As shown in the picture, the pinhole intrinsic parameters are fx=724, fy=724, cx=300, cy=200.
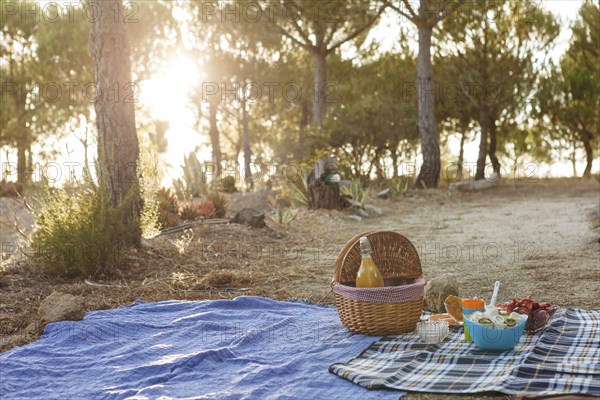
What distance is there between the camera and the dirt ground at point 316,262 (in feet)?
19.7

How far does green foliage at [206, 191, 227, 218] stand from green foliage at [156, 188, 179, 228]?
1.83 ft

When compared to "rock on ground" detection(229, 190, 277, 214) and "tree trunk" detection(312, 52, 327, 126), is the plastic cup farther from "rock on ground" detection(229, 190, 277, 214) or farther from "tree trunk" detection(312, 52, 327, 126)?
"tree trunk" detection(312, 52, 327, 126)

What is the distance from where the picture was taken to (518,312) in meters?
4.35

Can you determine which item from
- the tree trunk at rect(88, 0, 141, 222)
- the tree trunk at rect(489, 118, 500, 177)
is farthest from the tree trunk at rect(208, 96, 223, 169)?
the tree trunk at rect(88, 0, 141, 222)

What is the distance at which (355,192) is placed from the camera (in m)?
13.4

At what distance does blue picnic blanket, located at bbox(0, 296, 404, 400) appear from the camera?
3.54 meters

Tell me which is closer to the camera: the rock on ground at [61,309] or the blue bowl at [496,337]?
the blue bowl at [496,337]

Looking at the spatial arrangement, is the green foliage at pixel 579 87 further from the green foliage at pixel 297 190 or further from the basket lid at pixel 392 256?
the basket lid at pixel 392 256

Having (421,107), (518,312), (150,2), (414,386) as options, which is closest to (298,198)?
(421,107)

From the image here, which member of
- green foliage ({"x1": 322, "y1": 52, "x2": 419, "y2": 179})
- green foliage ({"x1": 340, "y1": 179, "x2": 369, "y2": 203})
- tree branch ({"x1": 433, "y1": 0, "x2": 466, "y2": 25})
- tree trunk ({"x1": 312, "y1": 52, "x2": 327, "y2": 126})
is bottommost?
green foliage ({"x1": 340, "y1": 179, "x2": 369, "y2": 203})

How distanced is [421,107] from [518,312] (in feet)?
43.8

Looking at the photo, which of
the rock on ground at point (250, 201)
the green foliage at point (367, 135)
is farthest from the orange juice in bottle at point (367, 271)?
the green foliage at point (367, 135)

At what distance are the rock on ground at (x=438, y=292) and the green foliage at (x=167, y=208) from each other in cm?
507

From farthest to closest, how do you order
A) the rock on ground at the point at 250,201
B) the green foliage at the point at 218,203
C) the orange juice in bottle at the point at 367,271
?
the rock on ground at the point at 250,201, the green foliage at the point at 218,203, the orange juice in bottle at the point at 367,271
